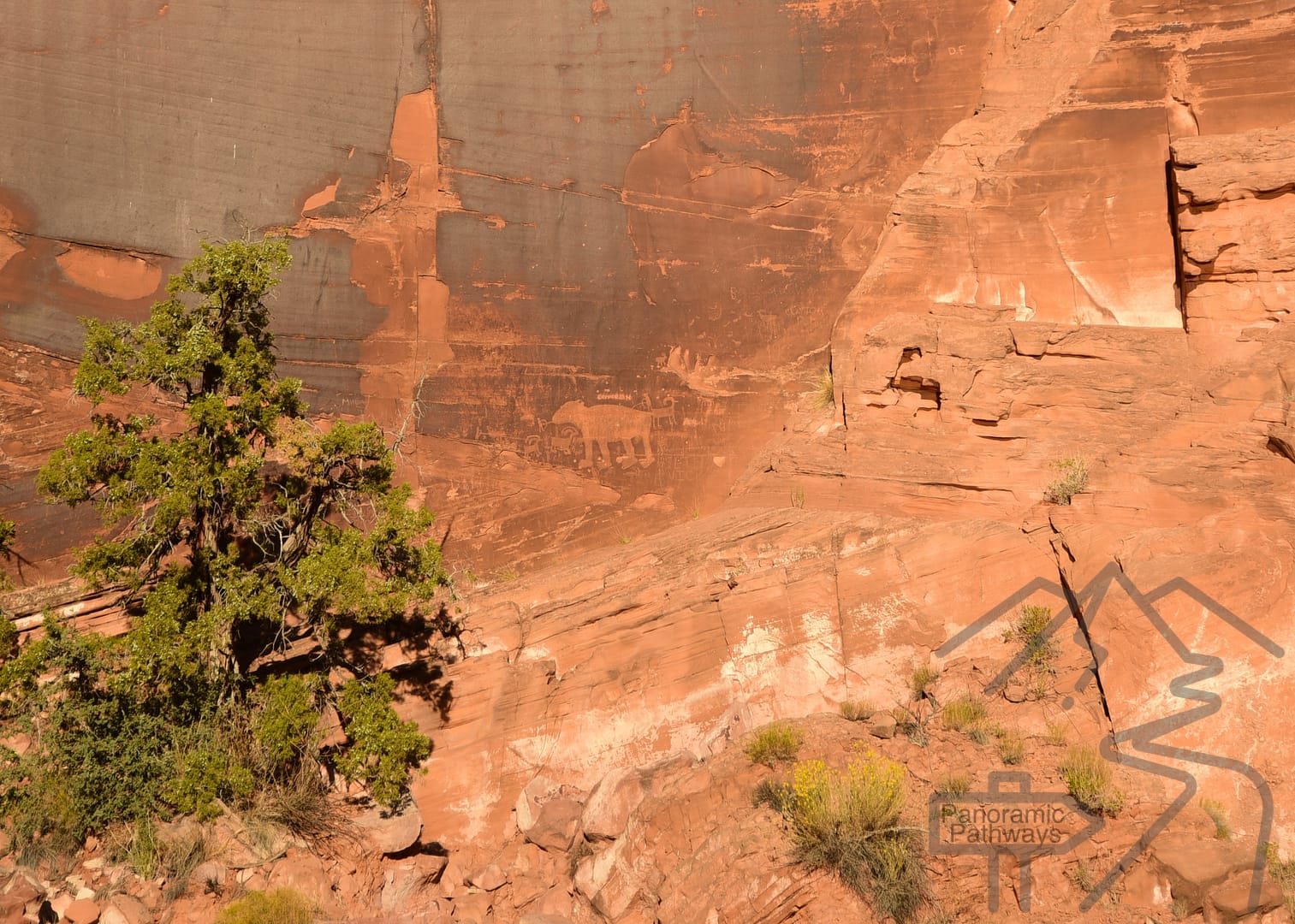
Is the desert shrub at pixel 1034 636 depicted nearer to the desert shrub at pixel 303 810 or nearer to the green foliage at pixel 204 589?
the green foliage at pixel 204 589

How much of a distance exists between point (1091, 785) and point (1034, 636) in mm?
1507

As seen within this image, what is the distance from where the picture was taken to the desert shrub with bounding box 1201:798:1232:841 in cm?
835

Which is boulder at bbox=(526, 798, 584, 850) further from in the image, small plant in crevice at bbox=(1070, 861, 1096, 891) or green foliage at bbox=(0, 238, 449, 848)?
small plant in crevice at bbox=(1070, 861, 1096, 891)

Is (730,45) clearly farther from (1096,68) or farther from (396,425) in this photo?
(396,425)

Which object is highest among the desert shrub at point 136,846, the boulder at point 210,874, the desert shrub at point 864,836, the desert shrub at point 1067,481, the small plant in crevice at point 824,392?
the small plant in crevice at point 824,392

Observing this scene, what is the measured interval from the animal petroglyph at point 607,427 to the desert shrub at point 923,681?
10.9ft

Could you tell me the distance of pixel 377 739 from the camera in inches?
363

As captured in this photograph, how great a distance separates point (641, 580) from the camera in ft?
33.7

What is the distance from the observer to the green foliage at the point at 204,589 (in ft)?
29.5

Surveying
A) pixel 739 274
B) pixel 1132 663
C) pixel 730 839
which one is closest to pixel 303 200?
pixel 739 274

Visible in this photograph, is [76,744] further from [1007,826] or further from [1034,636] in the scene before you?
[1034,636]

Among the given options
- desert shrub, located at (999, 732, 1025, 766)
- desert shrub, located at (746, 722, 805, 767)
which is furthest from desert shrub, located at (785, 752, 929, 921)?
desert shrub, located at (999, 732, 1025, 766)

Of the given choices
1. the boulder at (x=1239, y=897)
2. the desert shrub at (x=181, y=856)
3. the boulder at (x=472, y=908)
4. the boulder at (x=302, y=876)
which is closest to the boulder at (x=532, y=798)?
the boulder at (x=472, y=908)

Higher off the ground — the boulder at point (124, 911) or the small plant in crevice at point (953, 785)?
the small plant in crevice at point (953, 785)
